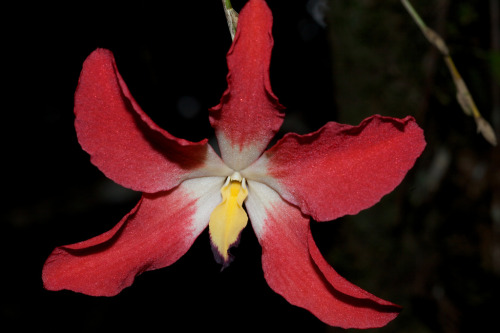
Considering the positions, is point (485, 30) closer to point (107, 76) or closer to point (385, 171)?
point (385, 171)

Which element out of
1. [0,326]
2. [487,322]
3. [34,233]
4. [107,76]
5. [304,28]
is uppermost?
[107,76]

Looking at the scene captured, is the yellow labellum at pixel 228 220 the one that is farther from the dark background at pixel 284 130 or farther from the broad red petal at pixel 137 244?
the dark background at pixel 284 130

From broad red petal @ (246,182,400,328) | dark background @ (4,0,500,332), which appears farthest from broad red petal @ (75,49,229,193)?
dark background @ (4,0,500,332)

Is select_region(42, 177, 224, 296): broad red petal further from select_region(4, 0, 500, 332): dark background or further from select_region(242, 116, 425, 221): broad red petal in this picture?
select_region(4, 0, 500, 332): dark background

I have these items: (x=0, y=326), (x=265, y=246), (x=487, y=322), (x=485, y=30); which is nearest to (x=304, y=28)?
(x=485, y=30)

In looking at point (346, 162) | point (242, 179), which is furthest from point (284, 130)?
point (346, 162)

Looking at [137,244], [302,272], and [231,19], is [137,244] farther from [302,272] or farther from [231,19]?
[231,19]
